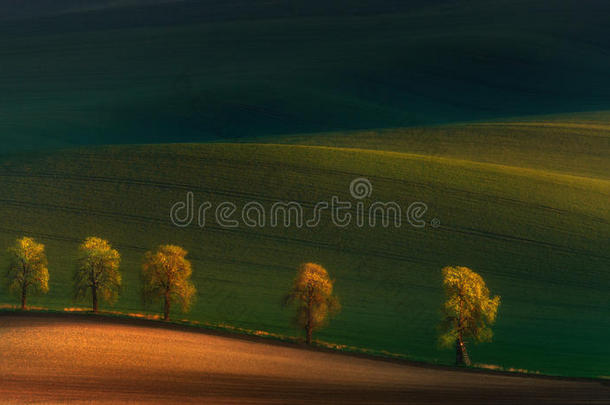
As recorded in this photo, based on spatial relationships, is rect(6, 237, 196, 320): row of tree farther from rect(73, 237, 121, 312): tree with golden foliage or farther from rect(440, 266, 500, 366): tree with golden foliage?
rect(440, 266, 500, 366): tree with golden foliage

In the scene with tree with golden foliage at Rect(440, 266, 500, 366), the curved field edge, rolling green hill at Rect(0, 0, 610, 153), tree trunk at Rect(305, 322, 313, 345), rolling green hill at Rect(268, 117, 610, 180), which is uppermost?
rolling green hill at Rect(0, 0, 610, 153)

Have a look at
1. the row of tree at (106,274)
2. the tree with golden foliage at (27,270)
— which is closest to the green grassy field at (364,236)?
the tree with golden foliage at (27,270)

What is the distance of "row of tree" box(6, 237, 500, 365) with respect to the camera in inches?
1149

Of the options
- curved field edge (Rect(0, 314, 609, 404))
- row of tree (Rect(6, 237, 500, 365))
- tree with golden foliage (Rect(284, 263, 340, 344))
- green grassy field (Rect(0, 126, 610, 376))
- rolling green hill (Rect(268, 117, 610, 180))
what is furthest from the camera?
rolling green hill (Rect(268, 117, 610, 180))

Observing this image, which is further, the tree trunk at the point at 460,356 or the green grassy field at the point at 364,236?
the green grassy field at the point at 364,236

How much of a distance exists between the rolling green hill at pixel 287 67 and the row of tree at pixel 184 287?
32.7 m

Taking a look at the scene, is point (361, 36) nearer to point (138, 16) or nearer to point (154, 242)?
point (138, 16)

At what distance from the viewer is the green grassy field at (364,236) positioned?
1337 inches

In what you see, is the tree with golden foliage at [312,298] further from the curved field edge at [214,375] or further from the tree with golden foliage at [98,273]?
the tree with golden foliage at [98,273]

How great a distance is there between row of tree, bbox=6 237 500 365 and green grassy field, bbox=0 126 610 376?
6.06 ft

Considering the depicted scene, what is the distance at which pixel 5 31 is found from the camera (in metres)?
127

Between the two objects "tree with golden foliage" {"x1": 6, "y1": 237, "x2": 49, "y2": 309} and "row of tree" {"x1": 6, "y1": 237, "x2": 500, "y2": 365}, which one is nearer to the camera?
"row of tree" {"x1": 6, "y1": 237, "x2": 500, "y2": 365}

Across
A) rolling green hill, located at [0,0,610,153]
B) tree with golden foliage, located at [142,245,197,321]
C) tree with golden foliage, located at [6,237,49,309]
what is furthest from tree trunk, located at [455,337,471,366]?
rolling green hill, located at [0,0,610,153]

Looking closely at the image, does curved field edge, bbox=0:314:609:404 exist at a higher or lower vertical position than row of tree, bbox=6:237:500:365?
lower
